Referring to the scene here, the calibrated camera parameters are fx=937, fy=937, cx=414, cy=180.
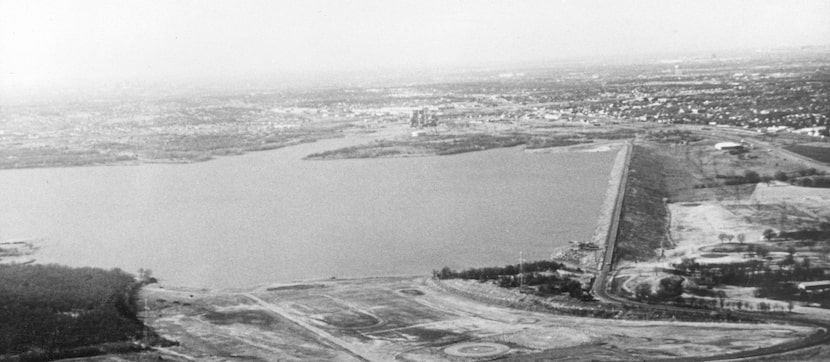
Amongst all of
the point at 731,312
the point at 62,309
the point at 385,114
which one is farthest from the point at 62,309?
the point at 385,114

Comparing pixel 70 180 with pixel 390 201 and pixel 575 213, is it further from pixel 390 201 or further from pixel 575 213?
pixel 575 213

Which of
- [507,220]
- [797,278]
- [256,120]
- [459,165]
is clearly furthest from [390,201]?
[256,120]

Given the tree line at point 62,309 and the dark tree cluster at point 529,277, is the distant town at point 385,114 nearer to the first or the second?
the tree line at point 62,309

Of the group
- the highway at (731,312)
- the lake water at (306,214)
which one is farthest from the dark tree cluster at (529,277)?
the lake water at (306,214)

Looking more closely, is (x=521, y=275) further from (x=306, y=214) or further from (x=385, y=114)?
(x=385, y=114)

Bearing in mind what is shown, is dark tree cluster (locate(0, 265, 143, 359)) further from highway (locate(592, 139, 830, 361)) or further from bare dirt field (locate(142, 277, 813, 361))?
highway (locate(592, 139, 830, 361))

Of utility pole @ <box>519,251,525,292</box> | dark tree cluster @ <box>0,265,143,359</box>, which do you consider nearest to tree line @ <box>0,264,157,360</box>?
dark tree cluster @ <box>0,265,143,359</box>
